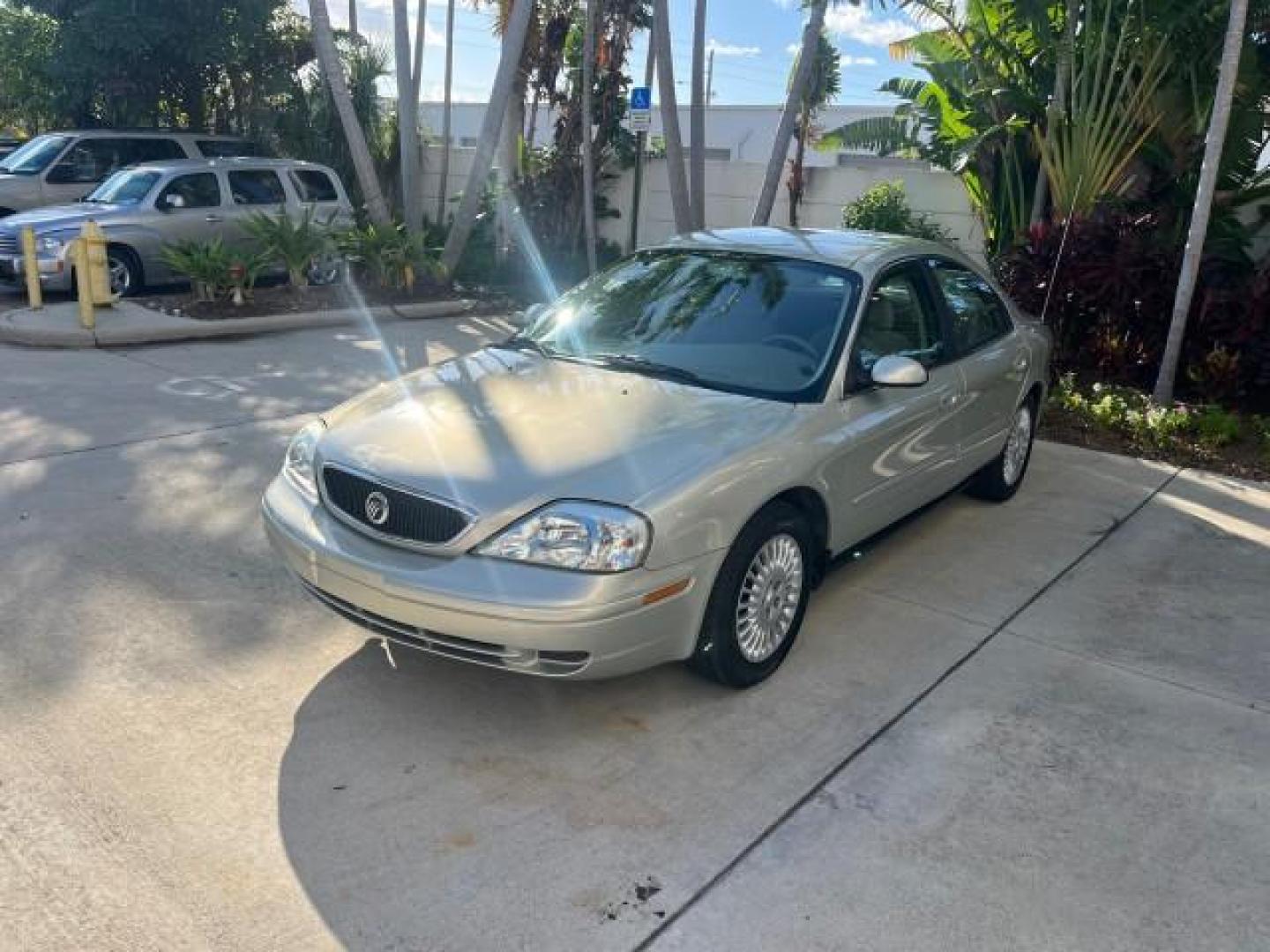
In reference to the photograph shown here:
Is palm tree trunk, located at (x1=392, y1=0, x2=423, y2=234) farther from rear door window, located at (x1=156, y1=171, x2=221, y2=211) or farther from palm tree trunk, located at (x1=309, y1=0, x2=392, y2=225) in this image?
rear door window, located at (x1=156, y1=171, x2=221, y2=211)

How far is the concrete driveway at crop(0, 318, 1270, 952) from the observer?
2.86 metres

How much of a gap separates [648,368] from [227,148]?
42.9 feet

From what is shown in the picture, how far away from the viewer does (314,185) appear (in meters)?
13.6

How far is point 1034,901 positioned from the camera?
298cm

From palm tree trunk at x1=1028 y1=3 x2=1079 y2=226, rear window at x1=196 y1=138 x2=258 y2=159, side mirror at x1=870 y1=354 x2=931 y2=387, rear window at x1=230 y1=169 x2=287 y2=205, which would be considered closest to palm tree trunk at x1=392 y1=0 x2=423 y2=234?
rear window at x1=230 y1=169 x2=287 y2=205

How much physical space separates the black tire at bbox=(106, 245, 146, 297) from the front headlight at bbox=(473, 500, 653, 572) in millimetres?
9946

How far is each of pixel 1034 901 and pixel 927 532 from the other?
120 inches

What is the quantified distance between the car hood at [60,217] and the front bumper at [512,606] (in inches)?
378

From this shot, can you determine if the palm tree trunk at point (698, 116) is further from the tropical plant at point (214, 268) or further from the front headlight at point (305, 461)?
the front headlight at point (305, 461)

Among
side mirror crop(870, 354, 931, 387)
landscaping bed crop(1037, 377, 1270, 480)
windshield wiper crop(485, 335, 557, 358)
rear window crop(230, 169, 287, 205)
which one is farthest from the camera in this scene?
rear window crop(230, 169, 287, 205)

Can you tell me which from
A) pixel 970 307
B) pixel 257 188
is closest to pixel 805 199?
pixel 257 188

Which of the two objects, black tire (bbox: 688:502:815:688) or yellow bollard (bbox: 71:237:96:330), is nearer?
black tire (bbox: 688:502:815:688)

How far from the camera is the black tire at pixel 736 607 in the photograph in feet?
12.3

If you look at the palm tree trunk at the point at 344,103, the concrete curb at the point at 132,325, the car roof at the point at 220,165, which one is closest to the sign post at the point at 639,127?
the palm tree trunk at the point at 344,103
